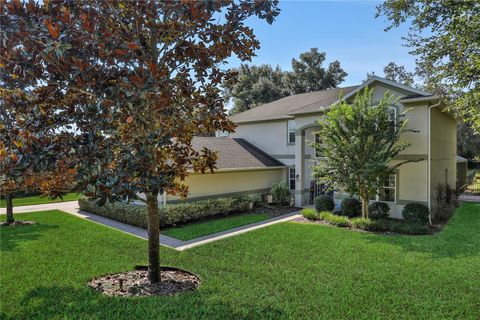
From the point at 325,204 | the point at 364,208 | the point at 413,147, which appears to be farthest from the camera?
the point at 325,204

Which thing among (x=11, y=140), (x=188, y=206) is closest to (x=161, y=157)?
(x=11, y=140)

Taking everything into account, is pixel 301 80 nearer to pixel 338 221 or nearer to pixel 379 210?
pixel 379 210

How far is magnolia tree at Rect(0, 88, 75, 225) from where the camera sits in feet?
13.9

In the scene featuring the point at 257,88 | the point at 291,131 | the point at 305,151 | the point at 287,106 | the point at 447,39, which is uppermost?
the point at 257,88

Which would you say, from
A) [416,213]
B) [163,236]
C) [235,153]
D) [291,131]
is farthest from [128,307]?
[291,131]

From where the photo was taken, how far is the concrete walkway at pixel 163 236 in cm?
1018

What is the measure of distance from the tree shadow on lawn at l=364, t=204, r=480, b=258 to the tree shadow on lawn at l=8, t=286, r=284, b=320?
252 inches

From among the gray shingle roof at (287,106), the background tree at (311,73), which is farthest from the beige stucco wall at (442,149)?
the background tree at (311,73)

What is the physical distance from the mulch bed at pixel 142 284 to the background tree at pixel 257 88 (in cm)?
3096

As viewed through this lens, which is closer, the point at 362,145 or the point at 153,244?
the point at 153,244

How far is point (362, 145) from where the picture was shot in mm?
12352

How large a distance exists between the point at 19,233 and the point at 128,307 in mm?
8423

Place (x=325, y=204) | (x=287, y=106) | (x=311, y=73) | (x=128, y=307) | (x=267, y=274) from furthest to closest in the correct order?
A: (x=311, y=73) → (x=287, y=106) → (x=325, y=204) → (x=267, y=274) → (x=128, y=307)

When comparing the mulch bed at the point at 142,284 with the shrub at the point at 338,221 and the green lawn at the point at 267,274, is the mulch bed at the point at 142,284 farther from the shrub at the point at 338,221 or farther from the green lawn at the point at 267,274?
the shrub at the point at 338,221
